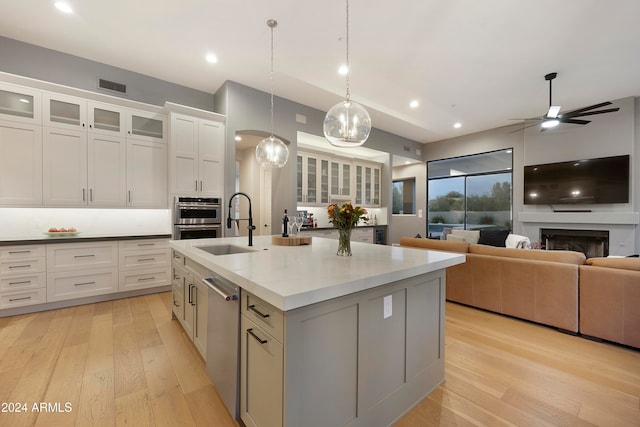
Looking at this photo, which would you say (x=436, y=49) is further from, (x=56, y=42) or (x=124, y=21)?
(x=56, y=42)

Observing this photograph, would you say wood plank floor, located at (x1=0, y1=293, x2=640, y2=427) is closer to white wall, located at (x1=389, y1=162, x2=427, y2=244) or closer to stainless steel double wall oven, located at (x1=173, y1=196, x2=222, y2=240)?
stainless steel double wall oven, located at (x1=173, y1=196, x2=222, y2=240)

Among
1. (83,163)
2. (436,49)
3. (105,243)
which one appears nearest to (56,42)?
(83,163)

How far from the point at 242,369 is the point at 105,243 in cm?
331

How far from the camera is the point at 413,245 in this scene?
398 cm

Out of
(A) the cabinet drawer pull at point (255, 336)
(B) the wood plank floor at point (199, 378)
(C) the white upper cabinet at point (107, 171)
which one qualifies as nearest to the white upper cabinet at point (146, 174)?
(C) the white upper cabinet at point (107, 171)

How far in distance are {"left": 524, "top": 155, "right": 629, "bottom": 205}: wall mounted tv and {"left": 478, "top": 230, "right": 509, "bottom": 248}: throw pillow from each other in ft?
4.13

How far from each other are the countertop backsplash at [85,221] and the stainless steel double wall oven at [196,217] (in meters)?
0.58

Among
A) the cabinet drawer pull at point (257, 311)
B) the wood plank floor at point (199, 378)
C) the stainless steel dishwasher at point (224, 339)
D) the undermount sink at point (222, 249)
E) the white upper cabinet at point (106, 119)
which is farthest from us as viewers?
the white upper cabinet at point (106, 119)

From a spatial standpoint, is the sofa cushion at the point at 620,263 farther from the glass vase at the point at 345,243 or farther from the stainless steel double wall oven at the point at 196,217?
the stainless steel double wall oven at the point at 196,217

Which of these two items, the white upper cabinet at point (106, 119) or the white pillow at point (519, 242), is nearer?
the white upper cabinet at point (106, 119)

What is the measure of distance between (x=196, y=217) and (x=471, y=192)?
21.8 feet

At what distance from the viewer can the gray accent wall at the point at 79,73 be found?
3.30m

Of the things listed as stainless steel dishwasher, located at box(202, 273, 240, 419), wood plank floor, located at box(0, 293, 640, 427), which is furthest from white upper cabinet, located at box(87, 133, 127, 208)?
stainless steel dishwasher, located at box(202, 273, 240, 419)

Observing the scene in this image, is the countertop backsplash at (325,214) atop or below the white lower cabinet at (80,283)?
atop
